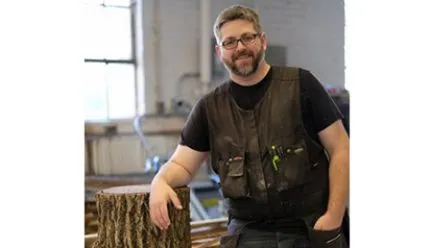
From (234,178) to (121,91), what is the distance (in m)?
2.91

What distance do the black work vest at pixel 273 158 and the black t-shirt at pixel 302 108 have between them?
0.06 ft

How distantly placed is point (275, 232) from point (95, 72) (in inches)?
115

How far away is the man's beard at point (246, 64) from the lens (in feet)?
4.53

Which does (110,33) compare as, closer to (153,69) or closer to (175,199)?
(153,69)

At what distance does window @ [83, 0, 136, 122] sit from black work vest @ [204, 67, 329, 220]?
2746mm

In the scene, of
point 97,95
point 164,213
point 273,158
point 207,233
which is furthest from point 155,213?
point 97,95

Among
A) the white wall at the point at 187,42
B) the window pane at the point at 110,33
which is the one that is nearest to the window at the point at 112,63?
the window pane at the point at 110,33

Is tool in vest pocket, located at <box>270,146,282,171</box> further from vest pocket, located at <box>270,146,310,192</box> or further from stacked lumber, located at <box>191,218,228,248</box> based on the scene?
stacked lumber, located at <box>191,218,228,248</box>

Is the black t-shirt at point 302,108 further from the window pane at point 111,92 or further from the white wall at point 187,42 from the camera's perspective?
the window pane at point 111,92

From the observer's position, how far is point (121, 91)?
4.12 metres

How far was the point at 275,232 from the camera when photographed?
1.43 metres
